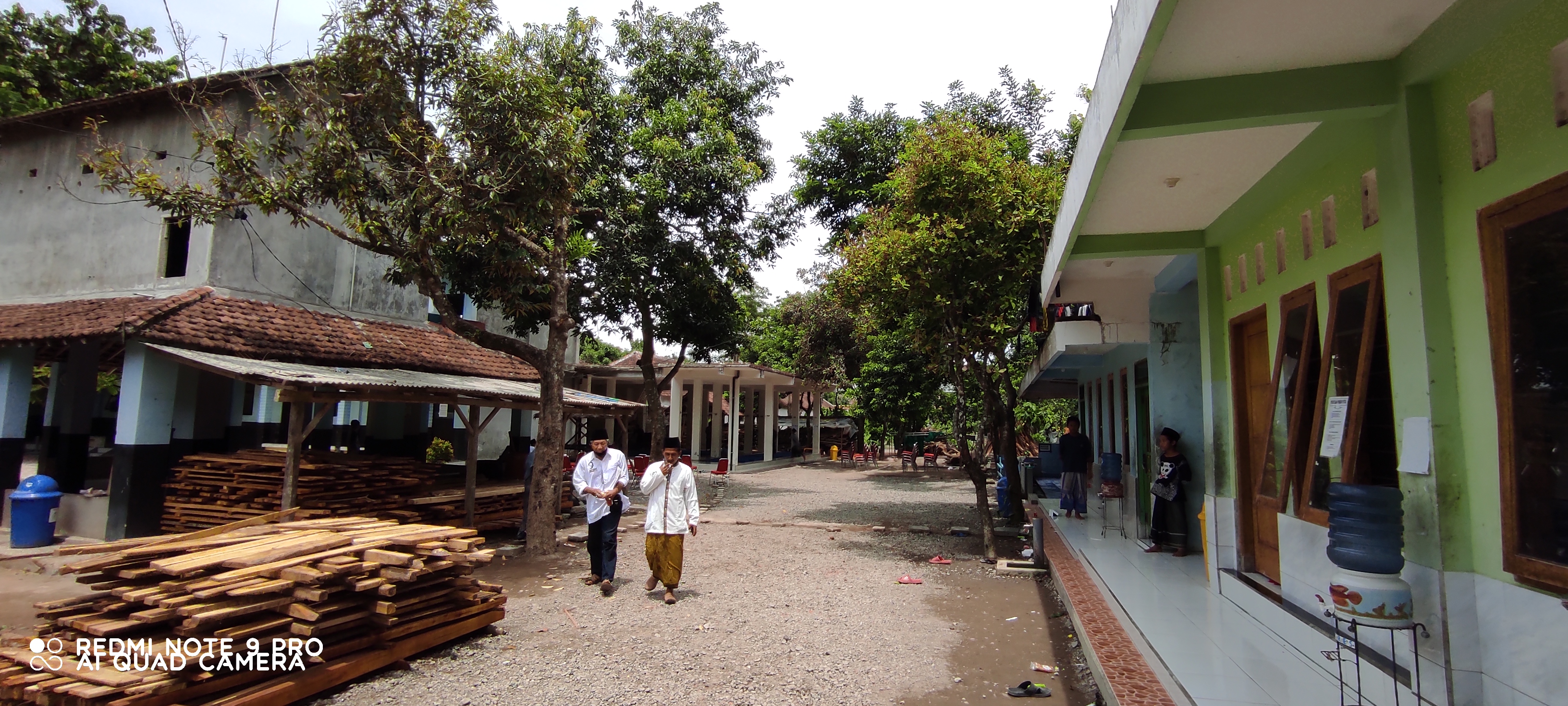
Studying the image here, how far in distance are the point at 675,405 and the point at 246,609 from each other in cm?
1898

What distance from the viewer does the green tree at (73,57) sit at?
17.9 metres

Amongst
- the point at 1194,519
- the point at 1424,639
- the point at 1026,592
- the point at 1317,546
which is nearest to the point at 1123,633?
the point at 1317,546

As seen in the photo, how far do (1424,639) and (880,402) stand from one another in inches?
826

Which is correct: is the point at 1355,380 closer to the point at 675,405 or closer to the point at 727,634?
the point at 727,634

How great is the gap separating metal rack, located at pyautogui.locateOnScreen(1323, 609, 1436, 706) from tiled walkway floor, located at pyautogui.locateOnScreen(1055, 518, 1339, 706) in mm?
142

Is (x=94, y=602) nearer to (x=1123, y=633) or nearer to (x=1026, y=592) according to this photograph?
(x=1123, y=633)

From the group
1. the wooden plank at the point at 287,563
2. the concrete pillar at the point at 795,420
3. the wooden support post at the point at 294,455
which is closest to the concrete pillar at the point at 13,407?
the wooden support post at the point at 294,455

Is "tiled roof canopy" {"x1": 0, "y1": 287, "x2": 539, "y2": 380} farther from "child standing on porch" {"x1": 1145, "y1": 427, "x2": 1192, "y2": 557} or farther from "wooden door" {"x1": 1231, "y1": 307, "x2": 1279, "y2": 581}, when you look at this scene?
"wooden door" {"x1": 1231, "y1": 307, "x2": 1279, "y2": 581}

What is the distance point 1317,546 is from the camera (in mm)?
4551

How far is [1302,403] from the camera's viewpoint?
193 inches

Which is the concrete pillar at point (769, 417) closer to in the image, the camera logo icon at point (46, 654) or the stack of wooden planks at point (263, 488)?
the stack of wooden planks at point (263, 488)

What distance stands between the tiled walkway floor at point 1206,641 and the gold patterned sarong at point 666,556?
405 cm

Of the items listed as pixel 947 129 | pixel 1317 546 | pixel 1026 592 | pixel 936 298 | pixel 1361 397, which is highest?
pixel 947 129

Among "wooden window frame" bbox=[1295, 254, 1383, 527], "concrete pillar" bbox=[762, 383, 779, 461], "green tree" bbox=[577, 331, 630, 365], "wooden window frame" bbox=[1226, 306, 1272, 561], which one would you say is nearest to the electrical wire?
"wooden window frame" bbox=[1226, 306, 1272, 561]
